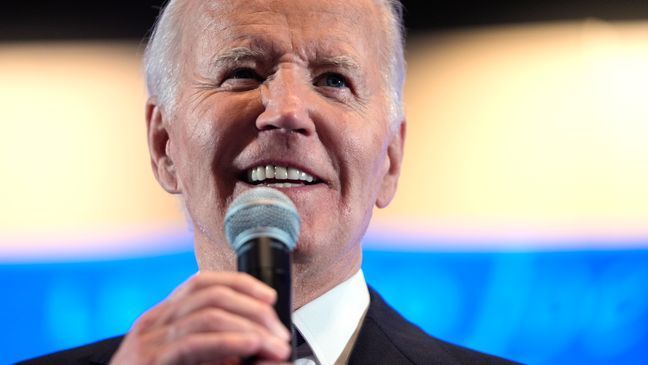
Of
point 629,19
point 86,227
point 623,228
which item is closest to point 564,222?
point 623,228

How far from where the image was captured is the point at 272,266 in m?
0.98

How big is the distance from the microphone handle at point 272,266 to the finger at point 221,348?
7cm

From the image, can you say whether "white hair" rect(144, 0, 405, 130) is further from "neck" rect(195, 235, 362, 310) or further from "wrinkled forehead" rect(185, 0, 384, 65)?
"neck" rect(195, 235, 362, 310)

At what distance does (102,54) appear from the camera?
2701mm

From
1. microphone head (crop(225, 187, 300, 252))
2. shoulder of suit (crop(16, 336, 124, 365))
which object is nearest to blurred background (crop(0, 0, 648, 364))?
shoulder of suit (crop(16, 336, 124, 365))

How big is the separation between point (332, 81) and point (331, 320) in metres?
0.46

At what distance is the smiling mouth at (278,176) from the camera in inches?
58.7

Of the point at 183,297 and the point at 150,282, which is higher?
the point at 183,297

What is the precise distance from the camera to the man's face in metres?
1.50

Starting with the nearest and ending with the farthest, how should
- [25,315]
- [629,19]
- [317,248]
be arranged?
[317,248] < [25,315] < [629,19]

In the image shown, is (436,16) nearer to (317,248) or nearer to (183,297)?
(317,248)

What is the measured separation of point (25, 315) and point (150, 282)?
368 millimetres

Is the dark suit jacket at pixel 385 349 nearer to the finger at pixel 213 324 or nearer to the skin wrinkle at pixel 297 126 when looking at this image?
the skin wrinkle at pixel 297 126

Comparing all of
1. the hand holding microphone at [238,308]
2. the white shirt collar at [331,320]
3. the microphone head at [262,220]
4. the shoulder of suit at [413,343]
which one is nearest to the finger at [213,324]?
the hand holding microphone at [238,308]
